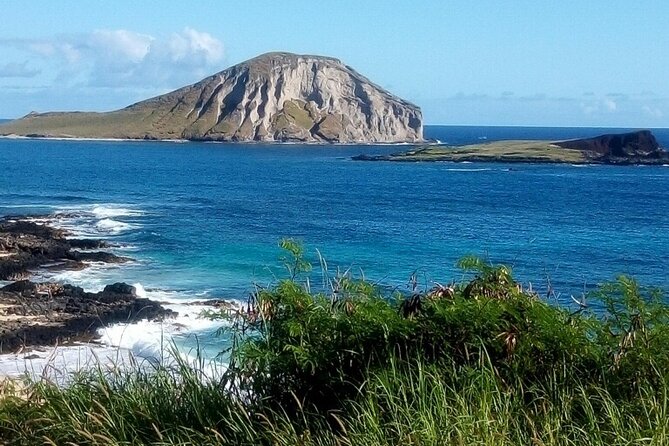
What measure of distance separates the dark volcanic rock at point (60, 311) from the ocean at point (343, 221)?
3.39 feet

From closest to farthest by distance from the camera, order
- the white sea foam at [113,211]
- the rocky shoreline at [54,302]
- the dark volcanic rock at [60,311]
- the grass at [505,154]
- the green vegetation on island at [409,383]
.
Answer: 1. the green vegetation on island at [409,383]
2. the dark volcanic rock at [60,311]
3. the rocky shoreline at [54,302]
4. the white sea foam at [113,211]
5. the grass at [505,154]

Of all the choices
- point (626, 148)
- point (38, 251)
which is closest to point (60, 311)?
point (38, 251)

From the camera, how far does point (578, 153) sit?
13900 cm

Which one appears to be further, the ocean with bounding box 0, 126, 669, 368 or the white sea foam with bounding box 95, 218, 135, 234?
the white sea foam with bounding box 95, 218, 135, 234

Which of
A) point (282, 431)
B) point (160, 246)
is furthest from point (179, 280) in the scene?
point (282, 431)

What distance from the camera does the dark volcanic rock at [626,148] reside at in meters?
138

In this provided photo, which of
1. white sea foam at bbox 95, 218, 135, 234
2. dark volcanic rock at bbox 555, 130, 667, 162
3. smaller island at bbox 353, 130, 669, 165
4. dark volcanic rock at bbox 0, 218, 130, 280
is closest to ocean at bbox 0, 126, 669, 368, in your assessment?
white sea foam at bbox 95, 218, 135, 234

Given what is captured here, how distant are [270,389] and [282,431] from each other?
2.72 feet

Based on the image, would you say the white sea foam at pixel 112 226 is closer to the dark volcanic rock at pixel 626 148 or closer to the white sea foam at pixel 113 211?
the white sea foam at pixel 113 211

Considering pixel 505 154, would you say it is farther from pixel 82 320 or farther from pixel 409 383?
pixel 409 383

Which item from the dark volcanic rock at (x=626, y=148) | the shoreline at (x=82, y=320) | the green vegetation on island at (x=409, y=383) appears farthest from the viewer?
the dark volcanic rock at (x=626, y=148)

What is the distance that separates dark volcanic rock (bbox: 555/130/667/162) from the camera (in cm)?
13750

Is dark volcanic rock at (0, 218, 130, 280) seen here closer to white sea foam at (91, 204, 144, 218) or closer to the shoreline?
the shoreline

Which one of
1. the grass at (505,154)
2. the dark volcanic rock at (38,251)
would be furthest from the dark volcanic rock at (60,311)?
the grass at (505,154)
